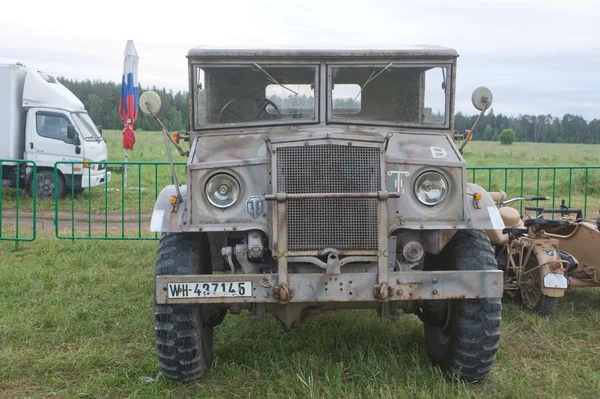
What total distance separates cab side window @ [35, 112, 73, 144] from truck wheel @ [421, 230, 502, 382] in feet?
44.8

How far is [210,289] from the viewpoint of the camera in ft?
14.0

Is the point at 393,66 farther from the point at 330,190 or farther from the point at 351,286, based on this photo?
the point at 351,286

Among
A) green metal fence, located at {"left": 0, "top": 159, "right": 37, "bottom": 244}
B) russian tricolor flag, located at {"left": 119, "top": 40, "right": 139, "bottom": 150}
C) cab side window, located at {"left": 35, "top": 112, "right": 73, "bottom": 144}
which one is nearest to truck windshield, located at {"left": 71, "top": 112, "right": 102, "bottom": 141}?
cab side window, located at {"left": 35, "top": 112, "right": 73, "bottom": 144}

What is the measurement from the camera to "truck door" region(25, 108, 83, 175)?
53.8 ft

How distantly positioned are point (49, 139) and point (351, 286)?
554 inches

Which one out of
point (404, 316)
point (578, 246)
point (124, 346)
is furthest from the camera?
point (578, 246)

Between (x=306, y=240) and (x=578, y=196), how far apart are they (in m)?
13.6

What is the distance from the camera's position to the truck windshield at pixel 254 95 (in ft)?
18.0

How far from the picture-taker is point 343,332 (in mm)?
5914

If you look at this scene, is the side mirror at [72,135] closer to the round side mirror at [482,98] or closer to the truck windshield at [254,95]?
the truck windshield at [254,95]

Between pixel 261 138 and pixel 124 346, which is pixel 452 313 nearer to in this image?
pixel 261 138

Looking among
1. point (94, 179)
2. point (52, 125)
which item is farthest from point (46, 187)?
point (52, 125)

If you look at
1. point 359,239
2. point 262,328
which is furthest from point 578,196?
point 359,239

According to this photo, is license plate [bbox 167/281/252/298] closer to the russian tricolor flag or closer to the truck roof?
the truck roof
